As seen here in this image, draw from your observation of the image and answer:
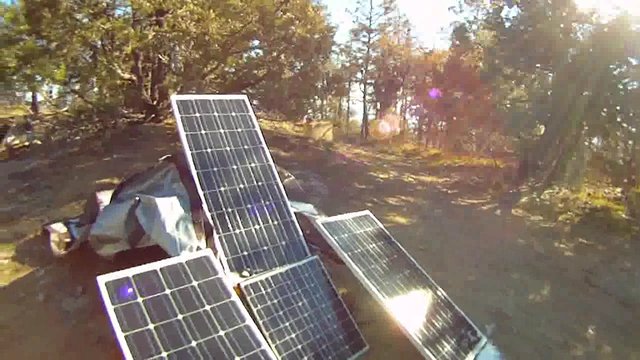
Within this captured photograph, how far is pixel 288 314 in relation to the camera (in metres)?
5.11

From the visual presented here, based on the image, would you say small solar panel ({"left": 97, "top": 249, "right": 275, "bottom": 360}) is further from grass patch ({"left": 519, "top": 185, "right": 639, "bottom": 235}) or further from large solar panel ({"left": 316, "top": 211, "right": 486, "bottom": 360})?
grass patch ({"left": 519, "top": 185, "right": 639, "bottom": 235})

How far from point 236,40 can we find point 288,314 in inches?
334

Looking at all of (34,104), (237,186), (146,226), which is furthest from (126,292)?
(34,104)

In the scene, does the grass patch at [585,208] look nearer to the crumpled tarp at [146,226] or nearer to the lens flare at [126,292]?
the crumpled tarp at [146,226]

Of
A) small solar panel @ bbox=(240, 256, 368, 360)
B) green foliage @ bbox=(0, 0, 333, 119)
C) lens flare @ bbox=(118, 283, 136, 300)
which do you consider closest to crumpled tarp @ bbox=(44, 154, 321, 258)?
Answer: small solar panel @ bbox=(240, 256, 368, 360)

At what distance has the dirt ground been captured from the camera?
5652 mm

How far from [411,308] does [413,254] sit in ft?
9.08

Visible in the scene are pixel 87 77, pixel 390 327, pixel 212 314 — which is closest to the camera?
pixel 212 314

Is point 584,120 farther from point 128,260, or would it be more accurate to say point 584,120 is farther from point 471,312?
point 128,260

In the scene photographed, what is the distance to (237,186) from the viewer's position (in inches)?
239

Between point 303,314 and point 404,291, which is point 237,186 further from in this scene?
point 404,291

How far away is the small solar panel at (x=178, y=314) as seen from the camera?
3703 mm

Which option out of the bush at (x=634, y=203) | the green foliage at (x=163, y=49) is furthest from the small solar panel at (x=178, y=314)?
the bush at (x=634, y=203)

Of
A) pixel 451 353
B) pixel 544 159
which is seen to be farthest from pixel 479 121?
pixel 451 353
